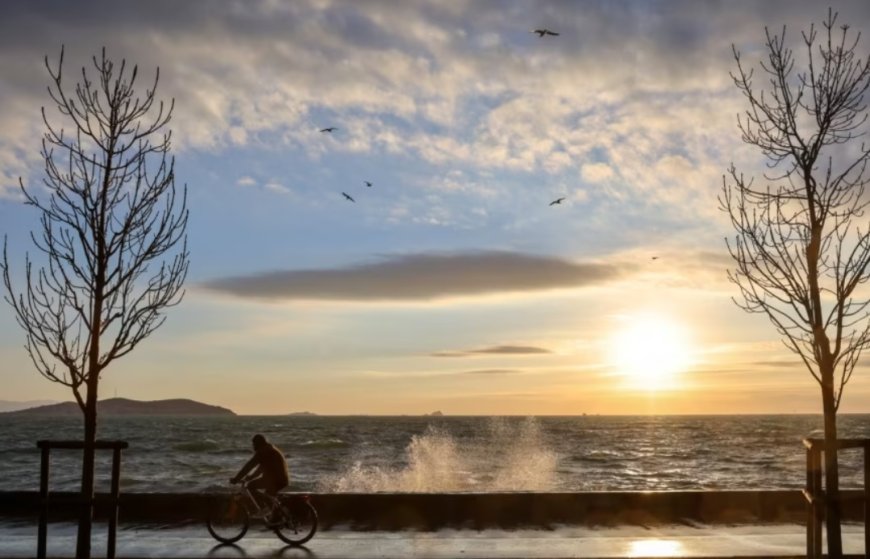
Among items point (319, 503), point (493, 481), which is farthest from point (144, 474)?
point (319, 503)

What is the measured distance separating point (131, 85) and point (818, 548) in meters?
8.61

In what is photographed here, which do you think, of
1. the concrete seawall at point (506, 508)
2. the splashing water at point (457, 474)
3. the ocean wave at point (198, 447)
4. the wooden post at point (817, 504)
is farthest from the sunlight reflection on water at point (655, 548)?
the ocean wave at point (198, 447)

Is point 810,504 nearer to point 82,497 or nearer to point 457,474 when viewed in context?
point 82,497

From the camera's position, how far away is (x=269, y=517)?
14.7m

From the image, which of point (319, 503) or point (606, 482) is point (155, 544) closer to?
point (319, 503)

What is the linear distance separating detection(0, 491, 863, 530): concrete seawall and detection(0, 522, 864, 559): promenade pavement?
0.85 m

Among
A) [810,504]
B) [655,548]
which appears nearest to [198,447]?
[655,548]

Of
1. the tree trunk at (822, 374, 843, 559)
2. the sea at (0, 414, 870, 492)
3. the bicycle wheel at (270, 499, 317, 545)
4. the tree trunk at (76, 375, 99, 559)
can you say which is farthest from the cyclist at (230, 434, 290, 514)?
the sea at (0, 414, 870, 492)

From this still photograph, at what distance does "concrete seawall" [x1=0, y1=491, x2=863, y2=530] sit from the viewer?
16562mm

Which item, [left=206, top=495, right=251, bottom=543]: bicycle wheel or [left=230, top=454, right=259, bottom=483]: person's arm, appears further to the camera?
[left=230, top=454, right=259, bottom=483]: person's arm

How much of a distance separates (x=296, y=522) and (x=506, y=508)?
4102 mm

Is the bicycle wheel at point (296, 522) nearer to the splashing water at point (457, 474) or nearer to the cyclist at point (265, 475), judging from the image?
the cyclist at point (265, 475)

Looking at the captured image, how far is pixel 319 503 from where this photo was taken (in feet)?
55.3

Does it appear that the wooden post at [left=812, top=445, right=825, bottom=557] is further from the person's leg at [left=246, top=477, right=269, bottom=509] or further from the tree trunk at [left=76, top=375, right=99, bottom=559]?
the person's leg at [left=246, top=477, right=269, bottom=509]
